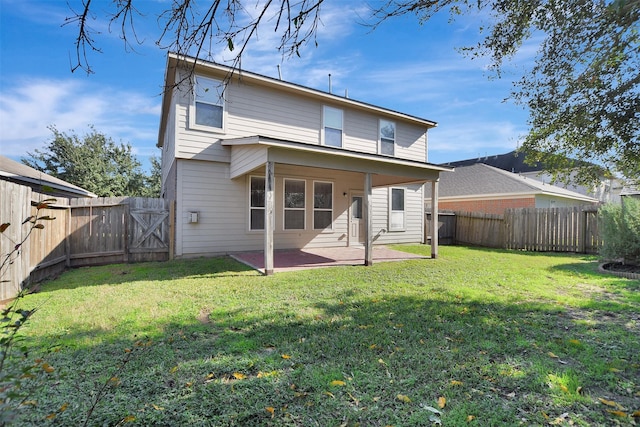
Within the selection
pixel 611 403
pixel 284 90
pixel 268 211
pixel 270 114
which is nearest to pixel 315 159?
pixel 268 211

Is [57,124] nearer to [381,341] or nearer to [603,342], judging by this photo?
[381,341]

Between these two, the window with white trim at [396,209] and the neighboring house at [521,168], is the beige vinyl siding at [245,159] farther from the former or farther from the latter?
the neighboring house at [521,168]

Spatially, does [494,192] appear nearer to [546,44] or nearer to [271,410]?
[546,44]

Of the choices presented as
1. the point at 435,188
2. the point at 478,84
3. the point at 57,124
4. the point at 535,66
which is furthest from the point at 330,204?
the point at 57,124

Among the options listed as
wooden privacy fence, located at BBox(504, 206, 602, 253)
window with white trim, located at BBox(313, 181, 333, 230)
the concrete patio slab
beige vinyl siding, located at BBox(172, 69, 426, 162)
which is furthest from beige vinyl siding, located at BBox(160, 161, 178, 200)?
wooden privacy fence, located at BBox(504, 206, 602, 253)

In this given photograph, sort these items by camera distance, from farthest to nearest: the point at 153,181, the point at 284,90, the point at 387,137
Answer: the point at 153,181
the point at 387,137
the point at 284,90

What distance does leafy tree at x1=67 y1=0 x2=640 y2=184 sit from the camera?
2709 millimetres

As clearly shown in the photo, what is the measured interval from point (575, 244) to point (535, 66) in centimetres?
888

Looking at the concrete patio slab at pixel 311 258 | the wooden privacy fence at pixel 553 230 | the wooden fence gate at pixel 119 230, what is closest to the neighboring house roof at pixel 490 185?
the wooden privacy fence at pixel 553 230

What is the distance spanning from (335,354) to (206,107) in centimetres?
824

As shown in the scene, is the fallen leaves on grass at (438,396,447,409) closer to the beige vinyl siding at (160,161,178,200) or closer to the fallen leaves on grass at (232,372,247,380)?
the fallen leaves on grass at (232,372,247,380)

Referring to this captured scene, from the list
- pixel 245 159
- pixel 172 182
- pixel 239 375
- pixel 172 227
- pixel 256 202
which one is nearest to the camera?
pixel 239 375

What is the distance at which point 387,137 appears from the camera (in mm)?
Answer: 12703

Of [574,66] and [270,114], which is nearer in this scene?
[574,66]
